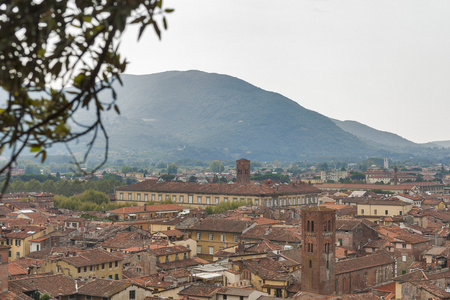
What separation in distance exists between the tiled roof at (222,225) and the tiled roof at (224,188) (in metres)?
28.0

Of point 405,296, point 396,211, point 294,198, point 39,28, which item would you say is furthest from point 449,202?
point 39,28

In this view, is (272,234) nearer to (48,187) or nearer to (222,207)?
(222,207)

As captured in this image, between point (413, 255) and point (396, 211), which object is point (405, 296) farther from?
point (396, 211)

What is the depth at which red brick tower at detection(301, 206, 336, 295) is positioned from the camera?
1449 inches

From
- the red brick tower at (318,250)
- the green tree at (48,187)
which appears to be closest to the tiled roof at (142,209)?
the red brick tower at (318,250)

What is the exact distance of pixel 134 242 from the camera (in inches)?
1766

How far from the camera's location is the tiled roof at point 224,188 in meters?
81.5

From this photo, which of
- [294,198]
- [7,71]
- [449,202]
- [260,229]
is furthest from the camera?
[449,202]

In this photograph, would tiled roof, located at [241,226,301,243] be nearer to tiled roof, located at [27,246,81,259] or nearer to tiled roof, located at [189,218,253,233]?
tiled roof, located at [189,218,253,233]

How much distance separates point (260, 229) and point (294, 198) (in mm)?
37336

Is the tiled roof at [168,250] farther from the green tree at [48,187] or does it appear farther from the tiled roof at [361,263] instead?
the green tree at [48,187]

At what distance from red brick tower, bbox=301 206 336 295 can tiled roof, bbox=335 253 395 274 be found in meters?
1.15

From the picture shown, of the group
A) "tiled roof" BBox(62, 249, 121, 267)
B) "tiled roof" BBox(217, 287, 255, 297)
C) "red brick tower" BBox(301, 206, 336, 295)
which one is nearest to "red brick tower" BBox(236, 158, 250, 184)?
"red brick tower" BBox(301, 206, 336, 295)

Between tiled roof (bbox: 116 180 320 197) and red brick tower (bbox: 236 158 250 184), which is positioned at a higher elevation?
red brick tower (bbox: 236 158 250 184)
